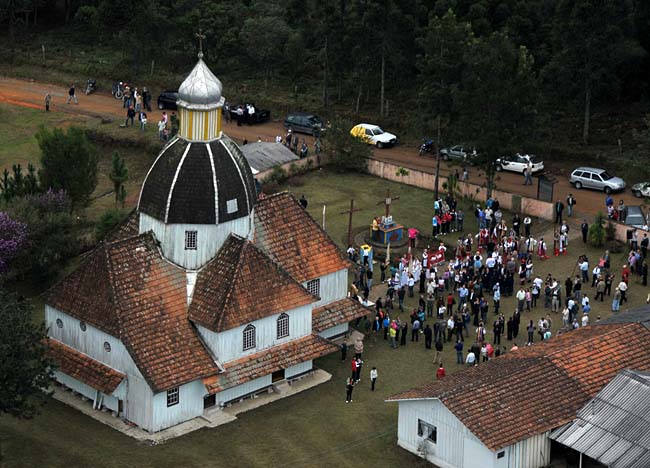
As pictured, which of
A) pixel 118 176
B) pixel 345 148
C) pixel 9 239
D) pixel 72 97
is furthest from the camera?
pixel 72 97

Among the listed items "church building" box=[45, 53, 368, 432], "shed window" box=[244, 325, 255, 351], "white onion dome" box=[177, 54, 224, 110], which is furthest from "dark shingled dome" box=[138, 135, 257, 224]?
"shed window" box=[244, 325, 255, 351]

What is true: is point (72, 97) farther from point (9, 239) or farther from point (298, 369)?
point (298, 369)

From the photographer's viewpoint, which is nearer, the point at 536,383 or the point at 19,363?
the point at 19,363

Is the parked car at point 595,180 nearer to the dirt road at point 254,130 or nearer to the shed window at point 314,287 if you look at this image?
the dirt road at point 254,130

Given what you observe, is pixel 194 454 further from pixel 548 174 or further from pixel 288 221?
pixel 548 174

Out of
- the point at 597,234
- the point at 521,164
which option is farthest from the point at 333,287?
the point at 521,164
